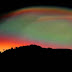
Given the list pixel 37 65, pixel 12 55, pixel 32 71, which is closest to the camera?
pixel 32 71

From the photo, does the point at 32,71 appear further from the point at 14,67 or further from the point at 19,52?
the point at 19,52

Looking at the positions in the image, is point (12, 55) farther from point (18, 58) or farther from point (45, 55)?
point (45, 55)

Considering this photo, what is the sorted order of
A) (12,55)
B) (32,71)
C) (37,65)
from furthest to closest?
(12,55)
(37,65)
(32,71)

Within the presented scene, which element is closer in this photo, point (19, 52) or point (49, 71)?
point (49, 71)

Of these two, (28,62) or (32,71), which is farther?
(28,62)

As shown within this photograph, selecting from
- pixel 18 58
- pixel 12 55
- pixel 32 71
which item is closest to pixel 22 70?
pixel 32 71

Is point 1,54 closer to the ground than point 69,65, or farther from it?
farther from it

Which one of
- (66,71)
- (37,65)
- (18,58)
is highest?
(18,58)

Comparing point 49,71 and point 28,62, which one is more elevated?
point 28,62

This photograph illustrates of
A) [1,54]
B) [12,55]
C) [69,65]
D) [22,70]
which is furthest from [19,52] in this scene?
[69,65]
